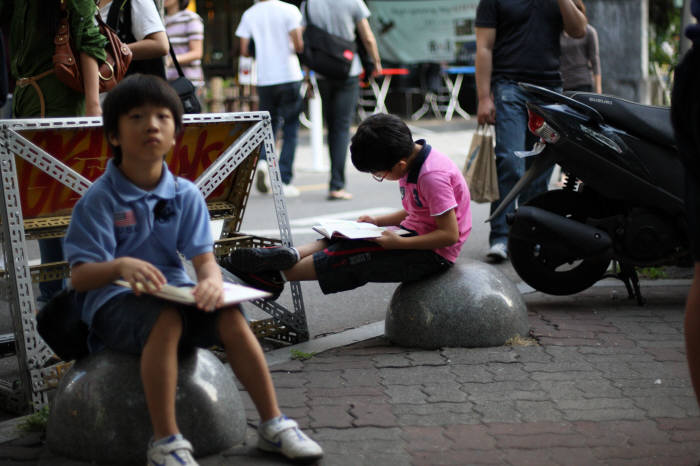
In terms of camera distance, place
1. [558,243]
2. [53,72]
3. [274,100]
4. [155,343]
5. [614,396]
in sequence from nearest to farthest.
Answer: [155,343], [614,396], [53,72], [558,243], [274,100]

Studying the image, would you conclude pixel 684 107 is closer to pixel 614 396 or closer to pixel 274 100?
pixel 614 396

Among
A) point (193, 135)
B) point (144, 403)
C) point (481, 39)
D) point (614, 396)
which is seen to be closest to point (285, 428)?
point (144, 403)

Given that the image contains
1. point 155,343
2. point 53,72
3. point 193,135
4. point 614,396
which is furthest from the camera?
point 53,72

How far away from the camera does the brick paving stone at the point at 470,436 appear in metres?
3.49

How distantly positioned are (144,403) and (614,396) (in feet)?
6.23

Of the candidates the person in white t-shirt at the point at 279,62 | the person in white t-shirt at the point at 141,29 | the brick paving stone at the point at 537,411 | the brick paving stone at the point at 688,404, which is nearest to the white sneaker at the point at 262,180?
the person in white t-shirt at the point at 279,62

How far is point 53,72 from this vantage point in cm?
507

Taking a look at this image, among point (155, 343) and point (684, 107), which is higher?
point (684, 107)

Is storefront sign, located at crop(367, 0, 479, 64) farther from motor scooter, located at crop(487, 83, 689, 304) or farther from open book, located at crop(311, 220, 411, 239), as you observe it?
open book, located at crop(311, 220, 411, 239)

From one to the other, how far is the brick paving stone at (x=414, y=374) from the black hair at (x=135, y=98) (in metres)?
1.58

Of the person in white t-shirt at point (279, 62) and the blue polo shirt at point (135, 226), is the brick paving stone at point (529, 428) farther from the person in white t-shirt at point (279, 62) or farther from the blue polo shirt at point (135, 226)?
the person in white t-shirt at point (279, 62)

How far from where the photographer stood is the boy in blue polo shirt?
10.3 ft

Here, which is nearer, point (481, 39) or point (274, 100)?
point (481, 39)

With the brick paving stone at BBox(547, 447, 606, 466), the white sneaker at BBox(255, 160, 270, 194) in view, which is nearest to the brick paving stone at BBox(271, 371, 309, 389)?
the brick paving stone at BBox(547, 447, 606, 466)
